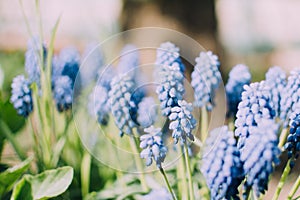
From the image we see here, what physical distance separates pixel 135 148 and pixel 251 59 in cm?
599

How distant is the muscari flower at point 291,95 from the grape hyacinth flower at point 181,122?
0.19m

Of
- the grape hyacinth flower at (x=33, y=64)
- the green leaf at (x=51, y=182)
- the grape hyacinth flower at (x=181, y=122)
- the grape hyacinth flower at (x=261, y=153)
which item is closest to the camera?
the grape hyacinth flower at (x=261, y=153)

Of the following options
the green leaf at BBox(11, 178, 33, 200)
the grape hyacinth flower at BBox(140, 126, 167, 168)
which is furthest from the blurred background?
the grape hyacinth flower at BBox(140, 126, 167, 168)

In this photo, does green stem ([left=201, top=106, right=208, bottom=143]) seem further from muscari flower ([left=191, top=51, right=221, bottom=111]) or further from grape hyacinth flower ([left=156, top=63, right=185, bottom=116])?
grape hyacinth flower ([left=156, top=63, right=185, bottom=116])

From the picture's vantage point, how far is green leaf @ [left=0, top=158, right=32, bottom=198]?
1050 millimetres

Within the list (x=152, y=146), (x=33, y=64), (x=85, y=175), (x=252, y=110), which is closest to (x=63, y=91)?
(x=33, y=64)

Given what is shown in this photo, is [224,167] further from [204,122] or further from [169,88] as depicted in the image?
[204,122]

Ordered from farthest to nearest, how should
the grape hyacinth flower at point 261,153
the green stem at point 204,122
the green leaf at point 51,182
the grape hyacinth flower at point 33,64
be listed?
the grape hyacinth flower at point 33,64
the green stem at point 204,122
the green leaf at point 51,182
the grape hyacinth flower at point 261,153

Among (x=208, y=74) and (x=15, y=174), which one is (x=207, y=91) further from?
(x=15, y=174)

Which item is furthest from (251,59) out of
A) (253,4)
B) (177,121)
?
(177,121)

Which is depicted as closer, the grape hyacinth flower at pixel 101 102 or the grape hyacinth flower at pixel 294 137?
the grape hyacinth flower at pixel 294 137

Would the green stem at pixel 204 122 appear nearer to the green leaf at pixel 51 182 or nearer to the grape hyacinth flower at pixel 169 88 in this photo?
the grape hyacinth flower at pixel 169 88

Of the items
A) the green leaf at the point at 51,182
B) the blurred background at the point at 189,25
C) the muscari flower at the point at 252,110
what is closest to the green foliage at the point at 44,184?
the green leaf at the point at 51,182

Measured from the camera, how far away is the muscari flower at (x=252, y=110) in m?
0.84
